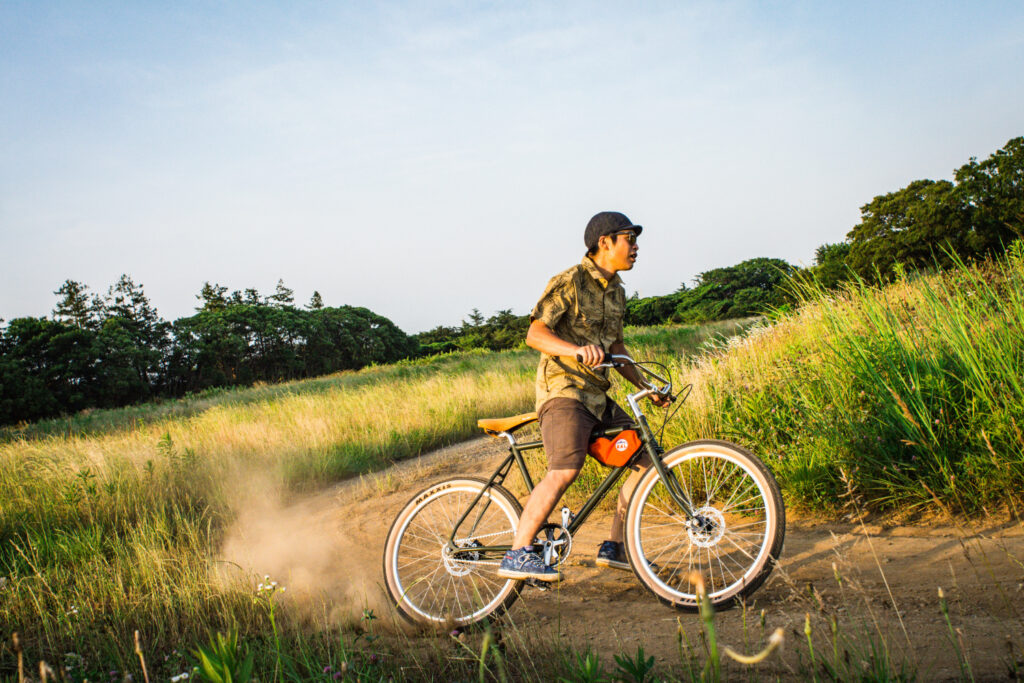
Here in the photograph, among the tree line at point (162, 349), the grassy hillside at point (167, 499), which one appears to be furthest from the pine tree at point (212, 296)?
the grassy hillside at point (167, 499)

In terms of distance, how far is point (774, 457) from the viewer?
528cm

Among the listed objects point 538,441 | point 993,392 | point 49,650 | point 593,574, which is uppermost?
point 538,441

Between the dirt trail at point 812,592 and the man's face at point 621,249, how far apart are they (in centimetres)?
185

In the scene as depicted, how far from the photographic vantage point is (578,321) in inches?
147

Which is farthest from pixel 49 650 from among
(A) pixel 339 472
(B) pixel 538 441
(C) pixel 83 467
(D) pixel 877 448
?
(D) pixel 877 448

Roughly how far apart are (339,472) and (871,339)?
23.1 ft

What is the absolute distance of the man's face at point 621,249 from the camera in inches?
145

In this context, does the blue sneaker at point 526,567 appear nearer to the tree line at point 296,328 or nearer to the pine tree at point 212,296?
the tree line at point 296,328

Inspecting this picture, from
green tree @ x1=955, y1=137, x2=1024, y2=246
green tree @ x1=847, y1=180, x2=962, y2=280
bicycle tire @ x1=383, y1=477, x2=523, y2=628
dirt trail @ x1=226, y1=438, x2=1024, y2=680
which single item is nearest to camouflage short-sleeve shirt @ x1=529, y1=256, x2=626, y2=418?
bicycle tire @ x1=383, y1=477, x2=523, y2=628

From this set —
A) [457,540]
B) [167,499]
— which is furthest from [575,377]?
[167,499]

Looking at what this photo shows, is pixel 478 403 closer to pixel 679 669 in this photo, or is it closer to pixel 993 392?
pixel 993 392

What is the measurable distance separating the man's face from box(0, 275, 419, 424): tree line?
38.5 metres

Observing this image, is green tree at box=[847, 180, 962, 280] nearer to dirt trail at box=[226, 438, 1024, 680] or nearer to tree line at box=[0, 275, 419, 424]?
dirt trail at box=[226, 438, 1024, 680]

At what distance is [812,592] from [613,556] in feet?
3.72
